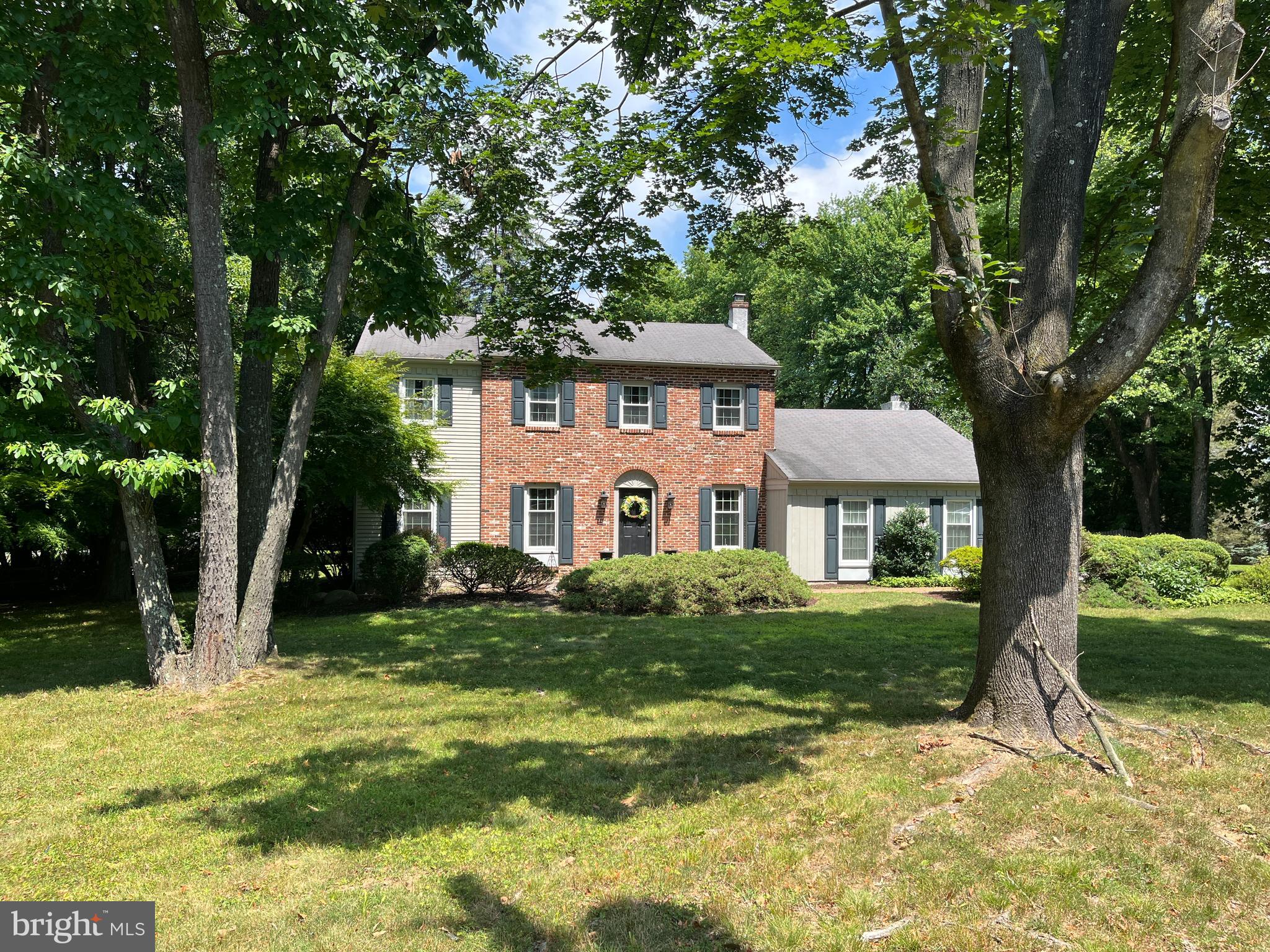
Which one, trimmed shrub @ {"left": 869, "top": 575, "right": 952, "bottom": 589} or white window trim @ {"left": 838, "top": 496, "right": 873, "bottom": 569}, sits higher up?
white window trim @ {"left": 838, "top": 496, "right": 873, "bottom": 569}

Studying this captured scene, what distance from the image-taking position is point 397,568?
15.6 meters

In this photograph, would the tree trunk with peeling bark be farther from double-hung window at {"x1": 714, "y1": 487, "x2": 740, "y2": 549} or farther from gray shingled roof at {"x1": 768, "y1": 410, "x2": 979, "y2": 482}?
double-hung window at {"x1": 714, "y1": 487, "x2": 740, "y2": 549}

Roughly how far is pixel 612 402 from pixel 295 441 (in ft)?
37.3

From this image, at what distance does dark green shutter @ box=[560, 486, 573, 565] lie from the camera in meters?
19.6

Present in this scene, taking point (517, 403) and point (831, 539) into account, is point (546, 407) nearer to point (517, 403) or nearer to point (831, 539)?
point (517, 403)

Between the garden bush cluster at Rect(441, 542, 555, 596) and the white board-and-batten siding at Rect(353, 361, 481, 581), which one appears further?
the white board-and-batten siding at Rect(353, 361, 481, 581)

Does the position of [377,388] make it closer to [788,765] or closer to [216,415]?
[216,415]

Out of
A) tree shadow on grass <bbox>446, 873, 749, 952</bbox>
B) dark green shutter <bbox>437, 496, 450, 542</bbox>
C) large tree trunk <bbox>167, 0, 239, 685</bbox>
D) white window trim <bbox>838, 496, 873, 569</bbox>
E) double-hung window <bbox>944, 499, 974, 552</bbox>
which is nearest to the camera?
tree shadow on grass <bbox>446, 873, 749, 952</bbox>

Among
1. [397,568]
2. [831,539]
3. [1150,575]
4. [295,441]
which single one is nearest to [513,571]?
[397,568]

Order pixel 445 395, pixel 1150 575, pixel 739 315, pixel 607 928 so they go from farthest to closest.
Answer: pixel 739 315 < pixel 445 395 < pixel 1150 575 < pixel 607 928

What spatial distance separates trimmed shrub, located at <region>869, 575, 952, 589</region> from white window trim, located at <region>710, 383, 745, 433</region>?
523 cm

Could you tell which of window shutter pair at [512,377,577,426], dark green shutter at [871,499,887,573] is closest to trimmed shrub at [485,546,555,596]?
window shutter pair at [512,377,577,426]

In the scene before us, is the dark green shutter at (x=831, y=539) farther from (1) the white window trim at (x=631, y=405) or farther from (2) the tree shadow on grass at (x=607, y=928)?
(2) the tree shadow on grass at (x=607, y=928)

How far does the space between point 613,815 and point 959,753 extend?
250cm
